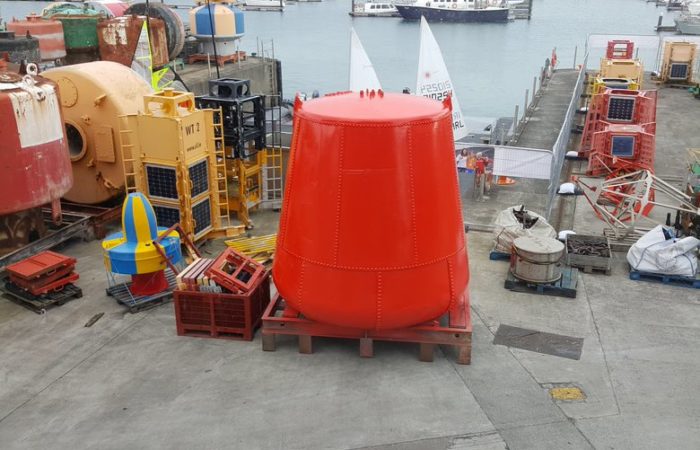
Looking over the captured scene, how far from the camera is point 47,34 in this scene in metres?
20.3

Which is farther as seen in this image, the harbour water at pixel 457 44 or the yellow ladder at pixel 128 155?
the harbour water at pixel 457 44

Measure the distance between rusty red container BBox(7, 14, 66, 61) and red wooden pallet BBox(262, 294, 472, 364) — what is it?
16136 mm

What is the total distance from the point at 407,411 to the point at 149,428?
2.71 m

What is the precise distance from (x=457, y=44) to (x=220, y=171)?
197ft

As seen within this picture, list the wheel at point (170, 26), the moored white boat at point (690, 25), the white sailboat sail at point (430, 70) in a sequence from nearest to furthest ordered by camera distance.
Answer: the white sailboat sail at point (430, 70), the wheel at point (170, 26), the moored white boat at point (690, 25)


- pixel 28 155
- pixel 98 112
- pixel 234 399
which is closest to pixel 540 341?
pixel 234 399

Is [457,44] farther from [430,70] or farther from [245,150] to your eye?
[245,150]

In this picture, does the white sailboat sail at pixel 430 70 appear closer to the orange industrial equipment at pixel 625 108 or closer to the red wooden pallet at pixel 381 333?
the orange industrial equipment at pixel 625 108

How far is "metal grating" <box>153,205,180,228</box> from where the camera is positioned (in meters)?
10.8

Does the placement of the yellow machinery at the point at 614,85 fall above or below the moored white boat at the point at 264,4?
below

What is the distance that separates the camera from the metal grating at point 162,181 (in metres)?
10.5

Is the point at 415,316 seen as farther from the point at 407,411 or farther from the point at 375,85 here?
the point at 375,85

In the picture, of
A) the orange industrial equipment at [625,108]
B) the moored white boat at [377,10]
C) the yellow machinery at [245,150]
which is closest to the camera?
the yellow machinery at [245,150]

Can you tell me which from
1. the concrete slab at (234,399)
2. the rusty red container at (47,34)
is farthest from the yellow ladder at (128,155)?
the rusty red container at (47,34)
